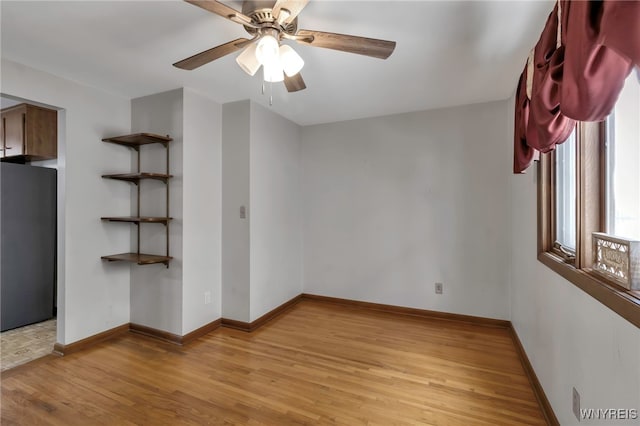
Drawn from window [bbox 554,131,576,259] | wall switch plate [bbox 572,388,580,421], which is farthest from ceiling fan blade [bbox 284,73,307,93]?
wall switch plate [bbox 572,388,580,421]

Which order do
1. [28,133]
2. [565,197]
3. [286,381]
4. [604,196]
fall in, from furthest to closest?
1. [28,133]
2. [286,381]
3. [565,197]
4. [604,196]

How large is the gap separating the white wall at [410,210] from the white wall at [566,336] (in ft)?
1.43

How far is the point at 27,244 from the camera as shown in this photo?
10.8ft

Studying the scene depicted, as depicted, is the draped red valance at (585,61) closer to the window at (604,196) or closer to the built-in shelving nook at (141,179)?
the window at (604,196)

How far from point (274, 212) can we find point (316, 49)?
1961 millimetres

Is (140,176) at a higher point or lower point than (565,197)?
higher

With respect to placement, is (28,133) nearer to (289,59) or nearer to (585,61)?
(289,59)

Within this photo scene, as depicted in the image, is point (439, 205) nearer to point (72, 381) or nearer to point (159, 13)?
point (159, 13)

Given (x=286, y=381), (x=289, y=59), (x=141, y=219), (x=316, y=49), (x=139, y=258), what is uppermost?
(x=316, y=49)

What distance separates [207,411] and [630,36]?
255 cm

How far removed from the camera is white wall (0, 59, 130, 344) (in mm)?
2621

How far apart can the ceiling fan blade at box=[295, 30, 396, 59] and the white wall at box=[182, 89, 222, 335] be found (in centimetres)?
180

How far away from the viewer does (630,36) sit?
0.72 m

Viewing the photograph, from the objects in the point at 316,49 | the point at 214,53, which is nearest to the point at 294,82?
the point at 316,49
